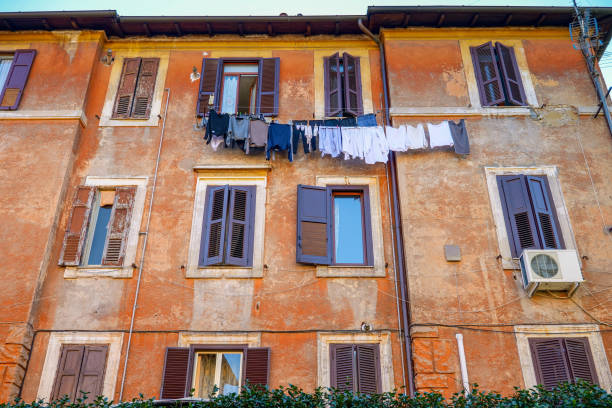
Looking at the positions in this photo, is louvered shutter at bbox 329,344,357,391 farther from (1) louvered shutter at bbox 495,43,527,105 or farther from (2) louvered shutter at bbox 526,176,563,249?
(1) louvered shutter at bbox 495,43,527,105

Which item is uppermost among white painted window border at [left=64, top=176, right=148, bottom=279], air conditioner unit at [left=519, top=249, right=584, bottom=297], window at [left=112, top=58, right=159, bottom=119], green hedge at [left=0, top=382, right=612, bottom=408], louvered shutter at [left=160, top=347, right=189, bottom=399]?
window at [left=112, top=58, right=159, bottom=119]

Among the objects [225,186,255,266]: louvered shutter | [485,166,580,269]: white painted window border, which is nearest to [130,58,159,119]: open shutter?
[225,186,255,266]: louvered shutter

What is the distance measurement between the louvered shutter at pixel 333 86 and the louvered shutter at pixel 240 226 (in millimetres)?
2650

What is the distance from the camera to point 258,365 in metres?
10.8

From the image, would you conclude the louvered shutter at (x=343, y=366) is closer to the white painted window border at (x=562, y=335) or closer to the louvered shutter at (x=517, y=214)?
the white painted window border at (x=562, y=335)

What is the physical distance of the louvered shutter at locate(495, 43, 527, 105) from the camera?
1373 centimetres

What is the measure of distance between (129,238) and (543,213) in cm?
798

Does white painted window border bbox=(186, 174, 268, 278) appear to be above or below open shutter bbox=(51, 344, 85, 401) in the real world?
above

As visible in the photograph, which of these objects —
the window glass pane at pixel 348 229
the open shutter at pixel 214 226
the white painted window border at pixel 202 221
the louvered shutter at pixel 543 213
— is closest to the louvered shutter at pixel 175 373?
the white painted window border at pixel 202 221

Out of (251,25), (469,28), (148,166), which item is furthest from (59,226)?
(469,28)

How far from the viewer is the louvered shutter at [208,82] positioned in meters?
13.9

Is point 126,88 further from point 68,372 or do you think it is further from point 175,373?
point 175,373

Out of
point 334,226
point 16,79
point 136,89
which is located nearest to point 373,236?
point 334,226

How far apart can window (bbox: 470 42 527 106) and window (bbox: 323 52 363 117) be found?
105 inches
